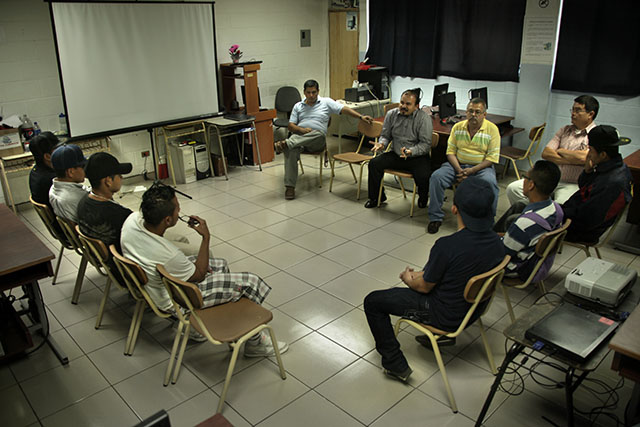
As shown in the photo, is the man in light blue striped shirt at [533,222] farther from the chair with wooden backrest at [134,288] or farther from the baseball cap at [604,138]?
the chair with wooden backrest at [134,288]

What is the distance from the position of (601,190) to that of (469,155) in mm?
1346

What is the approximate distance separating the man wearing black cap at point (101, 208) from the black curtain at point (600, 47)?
4927 mm

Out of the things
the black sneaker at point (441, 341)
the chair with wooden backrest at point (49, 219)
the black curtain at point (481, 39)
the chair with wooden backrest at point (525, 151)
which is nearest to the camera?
the black sneaker at point (441, 341)

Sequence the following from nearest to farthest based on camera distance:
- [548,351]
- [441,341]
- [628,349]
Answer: [628,349] < [548,351] < [441,341]

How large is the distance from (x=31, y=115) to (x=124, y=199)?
124cm

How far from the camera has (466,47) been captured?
6.45 metres

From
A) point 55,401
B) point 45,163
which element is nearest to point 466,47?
point 45,163

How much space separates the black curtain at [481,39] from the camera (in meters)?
5.95

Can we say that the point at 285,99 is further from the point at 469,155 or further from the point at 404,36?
the point at 469,155

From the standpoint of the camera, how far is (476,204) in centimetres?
237

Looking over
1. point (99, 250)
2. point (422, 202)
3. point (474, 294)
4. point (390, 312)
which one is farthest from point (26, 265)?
point (422, 202)

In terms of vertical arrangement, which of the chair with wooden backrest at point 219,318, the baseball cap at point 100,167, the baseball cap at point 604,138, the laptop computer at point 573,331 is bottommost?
the chair with wooden backrest at point 219,318

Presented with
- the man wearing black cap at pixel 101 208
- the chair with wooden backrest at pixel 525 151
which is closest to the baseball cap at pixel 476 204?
the man wearing black cap at pixel 101 208

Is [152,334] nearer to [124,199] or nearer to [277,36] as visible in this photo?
[124,199]
